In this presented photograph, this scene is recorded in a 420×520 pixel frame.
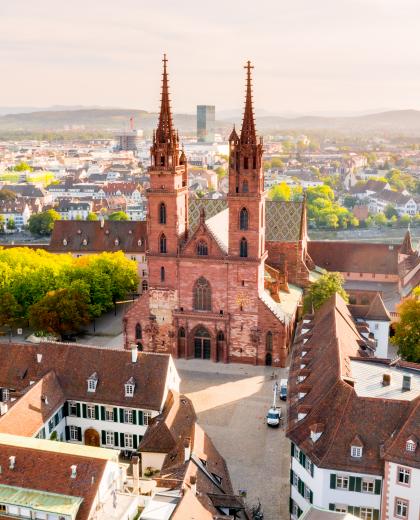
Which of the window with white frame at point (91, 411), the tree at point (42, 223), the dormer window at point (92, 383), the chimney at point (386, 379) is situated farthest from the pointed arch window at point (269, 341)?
the tree at point (42, 223)

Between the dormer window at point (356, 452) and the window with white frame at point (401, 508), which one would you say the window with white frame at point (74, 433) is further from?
the window with white frame at point (401, 508)

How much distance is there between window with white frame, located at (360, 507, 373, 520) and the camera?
141ft

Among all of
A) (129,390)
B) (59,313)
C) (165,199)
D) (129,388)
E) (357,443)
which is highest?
(165,199)

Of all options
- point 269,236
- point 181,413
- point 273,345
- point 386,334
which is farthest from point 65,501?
point 269,236

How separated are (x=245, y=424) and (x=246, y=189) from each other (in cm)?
2575

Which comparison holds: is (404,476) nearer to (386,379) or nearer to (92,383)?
(386,379)

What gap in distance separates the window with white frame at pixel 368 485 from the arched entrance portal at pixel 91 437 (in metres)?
23.8

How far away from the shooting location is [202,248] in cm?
7600

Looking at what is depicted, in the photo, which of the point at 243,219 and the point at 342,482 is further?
the point at 243,219

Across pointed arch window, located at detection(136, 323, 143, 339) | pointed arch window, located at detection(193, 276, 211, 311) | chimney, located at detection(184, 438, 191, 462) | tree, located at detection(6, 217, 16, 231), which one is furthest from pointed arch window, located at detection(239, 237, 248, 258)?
tree, located at detection(6, 217, 16, 231)

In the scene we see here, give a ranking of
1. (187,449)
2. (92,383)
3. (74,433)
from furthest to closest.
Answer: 1. (74,433)
2. (92,383)
3. (187,449)

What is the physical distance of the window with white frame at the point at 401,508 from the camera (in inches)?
1628

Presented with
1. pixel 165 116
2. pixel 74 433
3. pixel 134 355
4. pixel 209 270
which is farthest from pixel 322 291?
pixel 74 433

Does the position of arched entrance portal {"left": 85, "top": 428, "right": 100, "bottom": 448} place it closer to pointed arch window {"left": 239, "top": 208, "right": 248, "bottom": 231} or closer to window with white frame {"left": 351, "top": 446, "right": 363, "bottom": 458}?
window with white frame {"left": 351, "top": 446, "right": 363, "bottom": 458}
